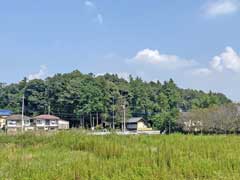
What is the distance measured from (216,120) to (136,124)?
70.0 feet

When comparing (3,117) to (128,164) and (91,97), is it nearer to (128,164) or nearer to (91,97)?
(91,97)

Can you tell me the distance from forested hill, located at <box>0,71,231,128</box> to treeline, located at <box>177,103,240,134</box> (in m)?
9.67

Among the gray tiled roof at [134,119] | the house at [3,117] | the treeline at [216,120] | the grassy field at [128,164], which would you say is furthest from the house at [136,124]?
the grassy field at [128,164]

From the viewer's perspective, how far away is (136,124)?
52094 millimetres

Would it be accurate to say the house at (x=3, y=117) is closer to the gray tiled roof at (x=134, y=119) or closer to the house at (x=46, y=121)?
the house at (x=46, y=121)

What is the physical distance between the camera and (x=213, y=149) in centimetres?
942

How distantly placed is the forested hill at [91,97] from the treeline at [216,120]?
31.7 ft

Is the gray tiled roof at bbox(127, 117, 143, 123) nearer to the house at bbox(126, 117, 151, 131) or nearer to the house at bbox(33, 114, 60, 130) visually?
the house at bbox(126, 117, 151, 131)

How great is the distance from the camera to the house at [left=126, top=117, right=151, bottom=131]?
5216cm

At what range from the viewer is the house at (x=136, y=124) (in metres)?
52.2

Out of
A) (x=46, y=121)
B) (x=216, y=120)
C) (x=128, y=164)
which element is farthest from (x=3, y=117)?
(x=128, y=164)

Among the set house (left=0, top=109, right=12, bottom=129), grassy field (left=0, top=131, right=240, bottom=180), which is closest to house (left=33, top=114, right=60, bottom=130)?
house (left=0, top=109, right=12, bottom=129)

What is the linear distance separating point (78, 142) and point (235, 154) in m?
5.21

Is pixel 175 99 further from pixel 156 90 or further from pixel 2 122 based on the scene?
pixel 2 122
